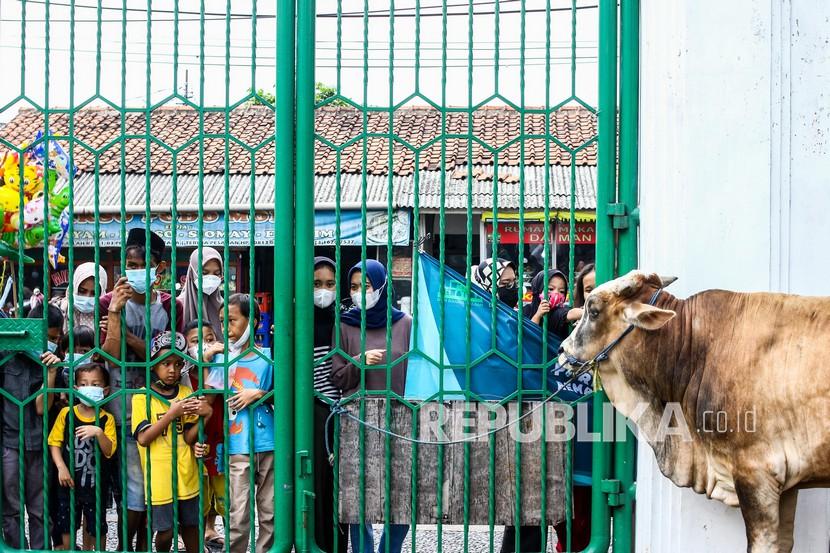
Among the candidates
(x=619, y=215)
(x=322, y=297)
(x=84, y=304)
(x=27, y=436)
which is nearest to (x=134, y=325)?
(x=84, y=304)

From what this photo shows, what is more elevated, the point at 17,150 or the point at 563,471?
the point at 17,150

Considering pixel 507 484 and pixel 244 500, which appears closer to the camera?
pixel 507 484

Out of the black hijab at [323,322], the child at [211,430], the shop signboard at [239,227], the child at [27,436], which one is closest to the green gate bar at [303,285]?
the black hijab at [323,322]

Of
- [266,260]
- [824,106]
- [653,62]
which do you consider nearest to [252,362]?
[653,62]

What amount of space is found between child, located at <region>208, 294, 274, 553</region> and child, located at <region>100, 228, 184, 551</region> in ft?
1.00

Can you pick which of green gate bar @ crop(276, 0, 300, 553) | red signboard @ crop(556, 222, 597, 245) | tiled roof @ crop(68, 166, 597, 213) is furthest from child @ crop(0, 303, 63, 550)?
red signboard @ crop(556, 222, 597, 245)

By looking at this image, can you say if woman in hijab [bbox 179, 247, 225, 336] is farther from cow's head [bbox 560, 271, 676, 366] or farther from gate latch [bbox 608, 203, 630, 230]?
cow's head [bbox 560, 271, 676, 366]

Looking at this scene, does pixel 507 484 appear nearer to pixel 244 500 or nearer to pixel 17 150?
pixel 244 500

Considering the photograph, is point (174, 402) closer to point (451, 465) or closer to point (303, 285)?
point (303, 285)

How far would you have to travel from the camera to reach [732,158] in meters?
3.32

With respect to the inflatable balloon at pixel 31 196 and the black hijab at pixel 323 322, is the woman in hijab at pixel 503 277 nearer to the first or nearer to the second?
the black hijab at pixel 323 322

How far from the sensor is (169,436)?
4.16 metres

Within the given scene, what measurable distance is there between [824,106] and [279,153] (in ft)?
6.61

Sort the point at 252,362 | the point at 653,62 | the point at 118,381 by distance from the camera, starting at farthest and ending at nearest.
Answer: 1. the point at 118,381
2. the point at 252,362
3. the point at 653,62
